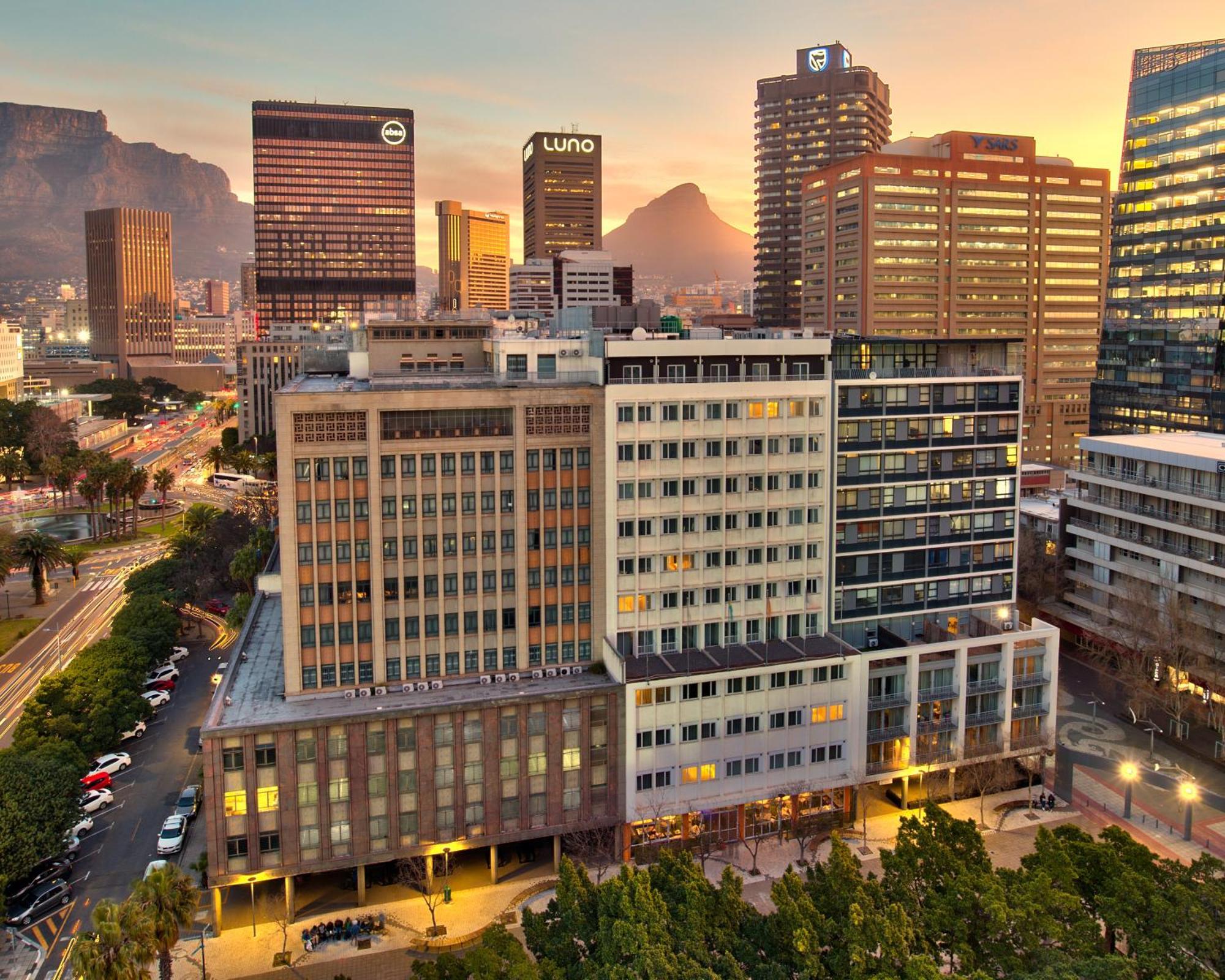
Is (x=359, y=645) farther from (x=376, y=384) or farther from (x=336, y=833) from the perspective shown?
(x=376, y=384)

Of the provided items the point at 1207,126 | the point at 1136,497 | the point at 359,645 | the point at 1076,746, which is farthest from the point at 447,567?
the point at 1207,126

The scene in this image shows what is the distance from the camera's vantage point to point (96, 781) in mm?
83375

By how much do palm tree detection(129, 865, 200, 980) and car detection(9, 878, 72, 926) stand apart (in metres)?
19.0

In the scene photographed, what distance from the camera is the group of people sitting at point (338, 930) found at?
63969 mm

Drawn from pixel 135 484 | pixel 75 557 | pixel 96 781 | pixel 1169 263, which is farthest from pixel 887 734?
pixel 135 484

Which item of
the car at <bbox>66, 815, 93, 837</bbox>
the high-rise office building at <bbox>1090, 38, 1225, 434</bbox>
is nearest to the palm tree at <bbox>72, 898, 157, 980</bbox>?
the car at <bbox>66, 815, 93, 837</bbox>

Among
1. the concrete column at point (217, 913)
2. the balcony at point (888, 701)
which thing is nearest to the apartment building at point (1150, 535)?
the balcony at point (888, 701)

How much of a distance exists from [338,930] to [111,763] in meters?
36.1

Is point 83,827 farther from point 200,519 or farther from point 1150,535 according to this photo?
point 1150,535

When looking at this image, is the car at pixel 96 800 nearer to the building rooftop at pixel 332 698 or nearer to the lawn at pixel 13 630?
the building rooftop at pixel 332 698

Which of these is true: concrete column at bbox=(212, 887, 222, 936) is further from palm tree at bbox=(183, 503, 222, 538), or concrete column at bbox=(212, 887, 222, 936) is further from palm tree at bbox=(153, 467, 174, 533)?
palm tree at bbox=(153, 467, 174, 533)

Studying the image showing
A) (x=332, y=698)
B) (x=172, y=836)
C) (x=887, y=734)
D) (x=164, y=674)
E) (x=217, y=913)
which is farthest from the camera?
(x=164, y=674)

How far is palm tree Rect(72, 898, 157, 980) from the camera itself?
153 feet

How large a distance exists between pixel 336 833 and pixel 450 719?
11.1m
